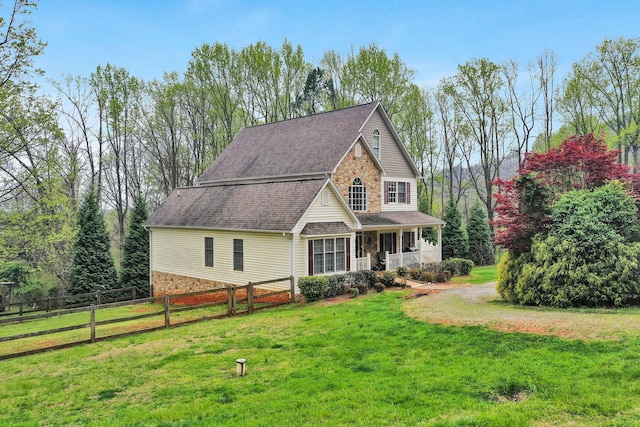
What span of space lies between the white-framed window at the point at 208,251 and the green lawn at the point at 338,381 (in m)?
10.4

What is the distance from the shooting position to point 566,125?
127ft

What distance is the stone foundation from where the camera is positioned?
867 inches

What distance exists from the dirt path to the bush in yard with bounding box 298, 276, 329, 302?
11.6 feet

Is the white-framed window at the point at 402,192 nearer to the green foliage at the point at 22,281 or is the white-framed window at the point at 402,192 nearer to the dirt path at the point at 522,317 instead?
the dirt path at the point at 522,317

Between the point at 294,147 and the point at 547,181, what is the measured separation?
51.0ft

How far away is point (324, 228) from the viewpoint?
61.9ft

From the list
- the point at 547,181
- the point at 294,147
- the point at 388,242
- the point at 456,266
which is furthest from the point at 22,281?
the point at 547,181

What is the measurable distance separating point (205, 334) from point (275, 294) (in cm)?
521

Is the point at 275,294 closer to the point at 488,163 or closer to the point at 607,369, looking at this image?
the point at 607,369

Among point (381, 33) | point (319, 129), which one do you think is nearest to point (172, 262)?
point (319, 129)

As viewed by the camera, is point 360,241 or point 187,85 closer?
point 360,241

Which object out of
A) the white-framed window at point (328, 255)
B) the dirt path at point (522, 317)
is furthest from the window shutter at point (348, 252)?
the dirt path at point (522, 317)

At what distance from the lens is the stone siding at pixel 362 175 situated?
23906 millimetres

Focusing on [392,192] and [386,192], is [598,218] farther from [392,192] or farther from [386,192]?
[392,192]
